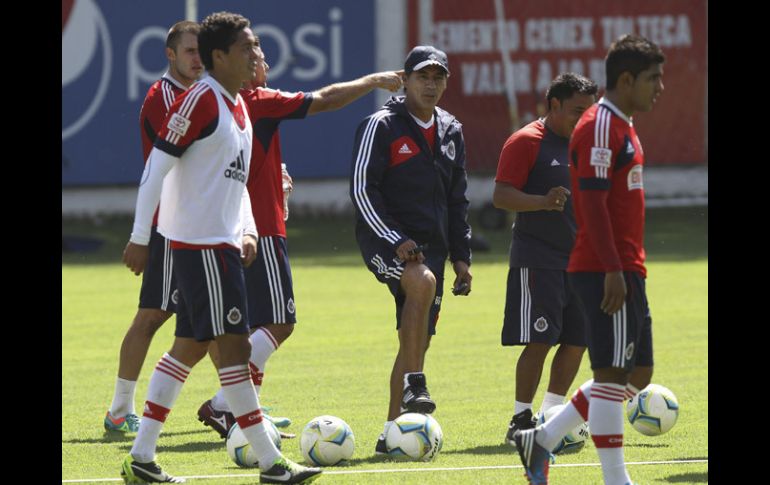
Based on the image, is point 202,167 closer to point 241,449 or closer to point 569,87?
point 241,449

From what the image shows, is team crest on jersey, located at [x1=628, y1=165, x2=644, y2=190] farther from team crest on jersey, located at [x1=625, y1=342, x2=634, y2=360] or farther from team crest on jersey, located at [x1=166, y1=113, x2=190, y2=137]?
team crest on jersey, located at [x1=166, y1=113, x2=190, y2=137]

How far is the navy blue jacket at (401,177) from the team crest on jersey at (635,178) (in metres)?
2.06

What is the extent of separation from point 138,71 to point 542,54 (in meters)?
7.29

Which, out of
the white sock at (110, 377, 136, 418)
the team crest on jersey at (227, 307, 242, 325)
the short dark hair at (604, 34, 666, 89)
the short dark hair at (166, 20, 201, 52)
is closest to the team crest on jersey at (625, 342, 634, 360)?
the short dark hair at (604, 34, 666, 89)

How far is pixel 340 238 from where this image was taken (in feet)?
82.8

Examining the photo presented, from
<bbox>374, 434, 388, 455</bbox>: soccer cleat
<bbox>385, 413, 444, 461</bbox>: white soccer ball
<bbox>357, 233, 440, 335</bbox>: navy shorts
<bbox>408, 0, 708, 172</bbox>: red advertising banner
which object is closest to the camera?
<bbox>385, 413, 444, 461</bbox>: white soccer ball

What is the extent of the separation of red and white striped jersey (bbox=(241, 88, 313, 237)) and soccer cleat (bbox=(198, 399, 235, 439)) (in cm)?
105

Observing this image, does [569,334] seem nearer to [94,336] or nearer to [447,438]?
[447,438]

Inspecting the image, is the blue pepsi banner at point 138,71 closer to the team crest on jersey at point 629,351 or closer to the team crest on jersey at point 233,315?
the team crest on jersey at point 233,315

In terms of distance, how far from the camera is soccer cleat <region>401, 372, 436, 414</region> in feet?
26.7

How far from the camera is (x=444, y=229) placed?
347 inches

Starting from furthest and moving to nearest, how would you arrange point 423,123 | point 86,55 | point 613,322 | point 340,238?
point 86,55, point 340,238, point 423,123, point 613,322

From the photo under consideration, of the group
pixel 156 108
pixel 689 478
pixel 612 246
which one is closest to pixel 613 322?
pixel 612 246
